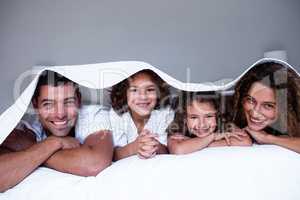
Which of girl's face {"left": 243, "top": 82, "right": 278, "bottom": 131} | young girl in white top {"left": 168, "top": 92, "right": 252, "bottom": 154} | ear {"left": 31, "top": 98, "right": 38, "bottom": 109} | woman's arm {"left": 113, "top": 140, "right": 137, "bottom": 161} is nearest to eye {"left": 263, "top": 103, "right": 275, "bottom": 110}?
girl's face {"left": 243, "top": 82, "right": 278, "bottom": 131}

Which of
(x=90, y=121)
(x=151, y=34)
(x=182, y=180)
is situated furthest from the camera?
(x=151, y=34)

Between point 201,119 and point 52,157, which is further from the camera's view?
point 201,119

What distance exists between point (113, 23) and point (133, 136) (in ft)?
2.05

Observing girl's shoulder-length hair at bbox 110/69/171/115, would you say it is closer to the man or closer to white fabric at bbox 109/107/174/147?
white fabric at bbox 109/107/174/147

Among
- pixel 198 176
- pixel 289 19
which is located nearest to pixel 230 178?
pixel 198 176

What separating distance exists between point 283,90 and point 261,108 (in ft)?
0.29

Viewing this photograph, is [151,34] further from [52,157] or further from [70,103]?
[52,157]

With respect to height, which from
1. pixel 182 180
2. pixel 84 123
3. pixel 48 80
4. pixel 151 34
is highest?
pixel 151 34

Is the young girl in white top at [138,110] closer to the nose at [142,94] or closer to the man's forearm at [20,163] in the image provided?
the nose at [142,94]

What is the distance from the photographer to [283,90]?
3.24ft

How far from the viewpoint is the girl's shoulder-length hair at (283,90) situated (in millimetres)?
982

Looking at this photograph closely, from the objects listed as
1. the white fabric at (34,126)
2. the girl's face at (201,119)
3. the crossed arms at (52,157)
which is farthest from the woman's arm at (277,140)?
the white fabric at (34,126)

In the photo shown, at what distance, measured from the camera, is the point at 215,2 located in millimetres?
1553

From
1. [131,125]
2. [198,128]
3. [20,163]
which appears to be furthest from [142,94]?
[20,163]
